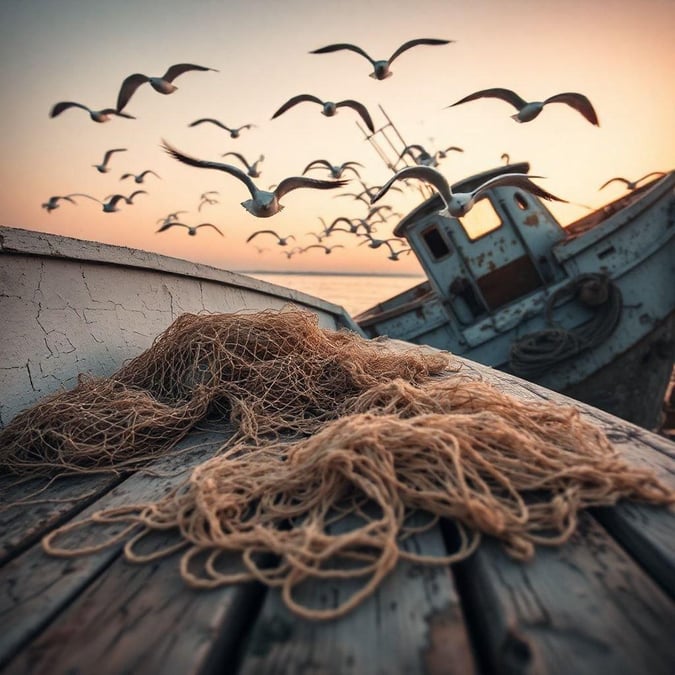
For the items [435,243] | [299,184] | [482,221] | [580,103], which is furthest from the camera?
[435,243]

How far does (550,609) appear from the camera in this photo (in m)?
0.76

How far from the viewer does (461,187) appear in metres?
6.93

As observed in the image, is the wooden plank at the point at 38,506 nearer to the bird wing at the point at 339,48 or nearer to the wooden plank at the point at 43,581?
the wooden plank at the point at 43,581

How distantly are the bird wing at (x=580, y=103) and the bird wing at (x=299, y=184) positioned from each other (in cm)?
312

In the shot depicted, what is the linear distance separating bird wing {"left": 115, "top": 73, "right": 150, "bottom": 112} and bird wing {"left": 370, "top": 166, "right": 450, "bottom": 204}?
520cm

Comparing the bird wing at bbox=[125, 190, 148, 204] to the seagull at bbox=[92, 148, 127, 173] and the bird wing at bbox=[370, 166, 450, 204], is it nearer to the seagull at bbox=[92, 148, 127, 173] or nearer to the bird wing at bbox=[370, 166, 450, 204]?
the seagull at bbox=[92, 148, 127, 173]

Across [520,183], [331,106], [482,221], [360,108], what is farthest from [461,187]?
[520,183]

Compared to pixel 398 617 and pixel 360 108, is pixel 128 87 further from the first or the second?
pixel 398 617

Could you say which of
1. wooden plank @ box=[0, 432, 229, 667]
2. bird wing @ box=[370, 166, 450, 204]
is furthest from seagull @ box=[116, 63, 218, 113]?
wooden plank @ box=[0, 432, 229, 667]

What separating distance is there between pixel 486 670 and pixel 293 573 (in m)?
0.36

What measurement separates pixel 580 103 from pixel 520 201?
102 inches

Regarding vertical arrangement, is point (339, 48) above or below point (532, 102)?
above

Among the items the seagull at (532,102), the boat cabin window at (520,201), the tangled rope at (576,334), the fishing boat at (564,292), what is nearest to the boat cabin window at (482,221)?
the fishing boat at (564,292)

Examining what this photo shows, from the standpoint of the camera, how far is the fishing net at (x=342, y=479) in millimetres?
917
